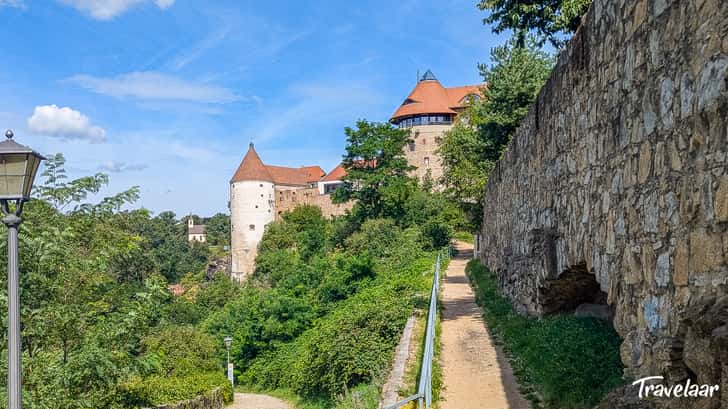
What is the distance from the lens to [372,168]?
1545 inches

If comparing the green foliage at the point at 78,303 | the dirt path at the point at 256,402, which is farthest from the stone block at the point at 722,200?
the dirt path at the point at 256,402

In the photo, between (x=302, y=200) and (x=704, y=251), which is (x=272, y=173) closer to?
(x=302, y=200)

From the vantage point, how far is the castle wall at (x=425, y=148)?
203 feet

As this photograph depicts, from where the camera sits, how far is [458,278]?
1888cm

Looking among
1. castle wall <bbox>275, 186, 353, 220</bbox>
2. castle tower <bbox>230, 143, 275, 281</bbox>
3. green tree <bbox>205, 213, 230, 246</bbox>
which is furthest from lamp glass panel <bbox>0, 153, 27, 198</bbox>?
green tree <bbox>205, 213, 230, 246</bbox>

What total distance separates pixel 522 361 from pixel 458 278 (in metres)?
11.9

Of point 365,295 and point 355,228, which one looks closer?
point 365,295

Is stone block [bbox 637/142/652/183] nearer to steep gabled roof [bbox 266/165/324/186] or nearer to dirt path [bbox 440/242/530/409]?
dirt path [bbox 440/242/530/409]

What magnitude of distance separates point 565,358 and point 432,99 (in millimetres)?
60087

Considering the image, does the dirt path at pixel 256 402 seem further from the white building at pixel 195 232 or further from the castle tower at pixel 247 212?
the white building at pixel 195 232

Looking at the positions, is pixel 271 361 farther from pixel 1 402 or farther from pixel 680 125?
pixel 680 125

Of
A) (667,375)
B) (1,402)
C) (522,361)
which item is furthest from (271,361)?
(667,375)

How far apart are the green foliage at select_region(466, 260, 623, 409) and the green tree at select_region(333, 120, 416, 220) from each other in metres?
29.0

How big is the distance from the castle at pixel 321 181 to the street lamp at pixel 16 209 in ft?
188
